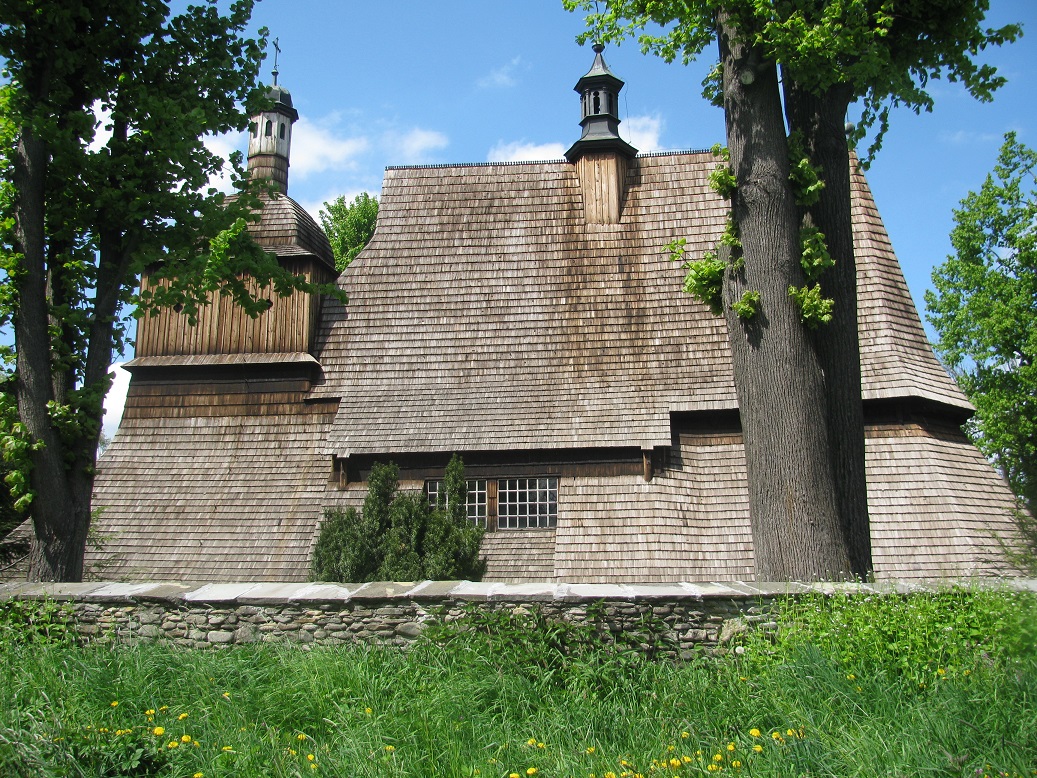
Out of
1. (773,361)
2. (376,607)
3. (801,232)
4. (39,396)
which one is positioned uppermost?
(801,232)

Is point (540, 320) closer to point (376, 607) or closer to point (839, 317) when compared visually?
point (839, 317)

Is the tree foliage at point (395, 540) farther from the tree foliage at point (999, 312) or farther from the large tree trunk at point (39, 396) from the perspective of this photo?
the tree foliage at point (999, 312)

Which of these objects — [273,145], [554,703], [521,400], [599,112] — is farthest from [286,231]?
[554,703]

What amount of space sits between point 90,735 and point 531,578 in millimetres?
9103

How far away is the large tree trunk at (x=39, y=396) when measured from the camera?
7.95 metres

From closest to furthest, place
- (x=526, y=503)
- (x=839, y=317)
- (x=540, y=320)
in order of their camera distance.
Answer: (x=839, y=317) < (x=526, y=503) < (x=540, y=320)

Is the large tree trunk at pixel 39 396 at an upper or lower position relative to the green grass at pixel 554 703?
upper

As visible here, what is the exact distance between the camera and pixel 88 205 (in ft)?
28.5

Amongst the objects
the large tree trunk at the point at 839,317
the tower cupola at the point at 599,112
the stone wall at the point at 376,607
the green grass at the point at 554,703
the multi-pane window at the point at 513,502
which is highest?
the tower cupola at the point at 599,112

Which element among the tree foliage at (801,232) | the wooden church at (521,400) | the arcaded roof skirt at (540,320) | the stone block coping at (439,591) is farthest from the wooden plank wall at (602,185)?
the stone block coping at (439,591)

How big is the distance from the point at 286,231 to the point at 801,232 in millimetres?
11606

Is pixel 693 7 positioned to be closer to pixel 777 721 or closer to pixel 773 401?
pixel 773 401

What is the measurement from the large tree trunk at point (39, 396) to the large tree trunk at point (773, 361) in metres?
6.68

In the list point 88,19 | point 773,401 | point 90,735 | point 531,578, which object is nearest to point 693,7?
point 773,401
